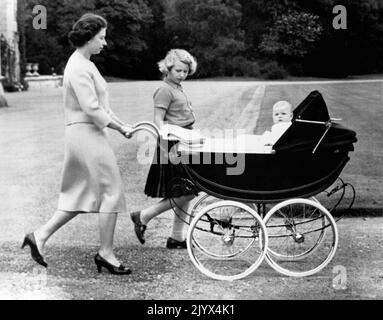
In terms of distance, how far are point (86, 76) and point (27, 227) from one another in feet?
6.52

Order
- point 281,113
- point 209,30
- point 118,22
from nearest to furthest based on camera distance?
point 281,113, point 209,30, point 118,22

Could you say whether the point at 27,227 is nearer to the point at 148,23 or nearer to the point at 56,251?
the point at 56,251

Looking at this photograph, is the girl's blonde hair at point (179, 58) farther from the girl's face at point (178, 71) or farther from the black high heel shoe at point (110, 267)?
the black high heel shoe at point (110, 267)

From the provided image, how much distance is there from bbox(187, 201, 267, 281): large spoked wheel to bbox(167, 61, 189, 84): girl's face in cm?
94

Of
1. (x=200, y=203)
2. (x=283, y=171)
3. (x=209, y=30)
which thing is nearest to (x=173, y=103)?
(x=283, y=171)

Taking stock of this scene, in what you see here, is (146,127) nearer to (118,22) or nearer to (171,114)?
(171,114)

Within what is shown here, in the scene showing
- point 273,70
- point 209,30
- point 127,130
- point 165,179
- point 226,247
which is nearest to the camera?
point 127,130

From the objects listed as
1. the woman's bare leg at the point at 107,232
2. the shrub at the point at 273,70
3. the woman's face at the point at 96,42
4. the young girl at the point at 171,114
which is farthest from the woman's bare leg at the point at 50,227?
the shrub at the point at 273,70

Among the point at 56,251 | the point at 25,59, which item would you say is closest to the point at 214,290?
the point at 56,251

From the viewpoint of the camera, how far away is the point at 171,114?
17.3 ft

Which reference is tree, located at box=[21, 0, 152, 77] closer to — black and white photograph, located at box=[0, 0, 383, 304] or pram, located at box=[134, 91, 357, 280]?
black and white photograph, located at box=[0, 0, 383, 304]

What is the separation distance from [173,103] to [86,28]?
2.81 feet

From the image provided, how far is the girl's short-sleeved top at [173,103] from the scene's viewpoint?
17.1ft
